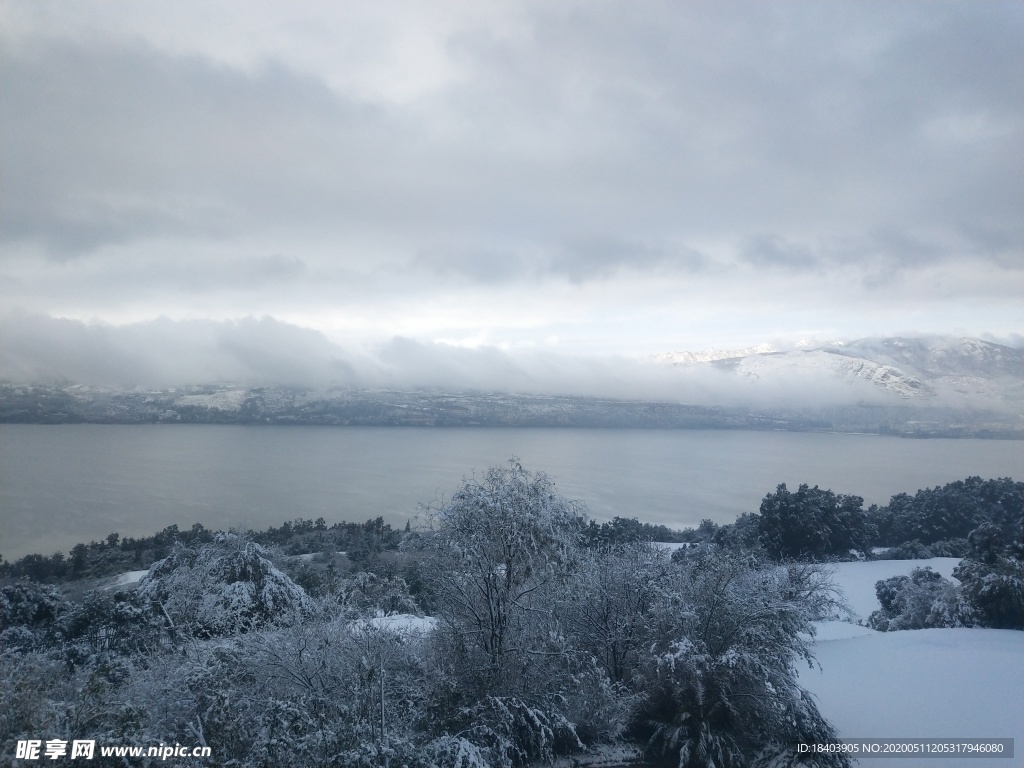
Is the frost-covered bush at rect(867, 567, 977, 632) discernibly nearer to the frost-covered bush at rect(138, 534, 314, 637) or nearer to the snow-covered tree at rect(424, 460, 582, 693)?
the snow-covered tree at rect(424, 460, 582, 693)

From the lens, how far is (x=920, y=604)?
60.0 feet

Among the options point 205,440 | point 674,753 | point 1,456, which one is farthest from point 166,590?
point 205,440

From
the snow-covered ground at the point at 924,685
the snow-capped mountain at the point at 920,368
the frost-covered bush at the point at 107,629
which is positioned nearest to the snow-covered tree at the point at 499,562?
the snow-covered ground at the point at 924,685

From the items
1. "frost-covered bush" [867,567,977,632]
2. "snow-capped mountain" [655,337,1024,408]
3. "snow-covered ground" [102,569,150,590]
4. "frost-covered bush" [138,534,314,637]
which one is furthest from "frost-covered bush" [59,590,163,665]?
"snow-capped mountain" [655,337,1024,408]

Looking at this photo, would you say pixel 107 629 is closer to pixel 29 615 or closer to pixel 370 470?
pixel 29 615

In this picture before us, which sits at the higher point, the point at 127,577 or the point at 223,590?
the point at 223,590

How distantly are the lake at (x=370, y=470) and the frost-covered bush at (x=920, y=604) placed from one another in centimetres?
1213

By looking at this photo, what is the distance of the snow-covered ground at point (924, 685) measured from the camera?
31.9 feet

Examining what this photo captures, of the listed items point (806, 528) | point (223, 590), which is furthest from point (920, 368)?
point (223, 590)

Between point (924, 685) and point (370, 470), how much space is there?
3682 centimetres

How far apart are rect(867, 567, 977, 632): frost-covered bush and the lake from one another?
39.8 feet

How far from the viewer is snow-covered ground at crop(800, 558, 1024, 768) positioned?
9.73 metres

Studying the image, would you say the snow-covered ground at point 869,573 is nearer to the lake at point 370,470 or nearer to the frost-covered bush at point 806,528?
the frost-covered bush at point 806,528

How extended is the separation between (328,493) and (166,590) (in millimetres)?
25493
